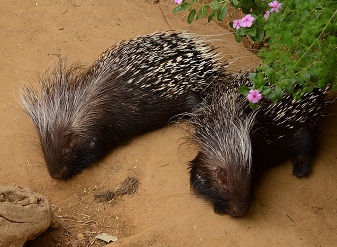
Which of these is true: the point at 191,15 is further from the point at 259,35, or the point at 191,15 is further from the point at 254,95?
the point at 254,95

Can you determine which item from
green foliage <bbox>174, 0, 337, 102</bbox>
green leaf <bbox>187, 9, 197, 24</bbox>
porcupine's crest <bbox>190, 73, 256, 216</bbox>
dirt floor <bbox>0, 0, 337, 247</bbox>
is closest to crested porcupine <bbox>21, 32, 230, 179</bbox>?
dirt floor <bbox>0, 0, 337, 247</bbox>

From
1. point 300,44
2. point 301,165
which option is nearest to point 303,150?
point 301,165

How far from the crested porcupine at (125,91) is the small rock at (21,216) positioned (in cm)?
62

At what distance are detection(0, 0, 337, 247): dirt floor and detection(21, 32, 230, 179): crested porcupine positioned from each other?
10 cm

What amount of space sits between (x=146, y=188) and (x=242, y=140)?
1.82 ft

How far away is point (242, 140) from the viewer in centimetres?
293

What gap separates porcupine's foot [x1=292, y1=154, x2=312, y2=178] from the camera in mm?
3113

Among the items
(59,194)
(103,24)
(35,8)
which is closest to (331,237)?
(59,194)

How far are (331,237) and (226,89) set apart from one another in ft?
3.14

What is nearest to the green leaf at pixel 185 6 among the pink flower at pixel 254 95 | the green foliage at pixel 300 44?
the green foliage at pixel 300 44

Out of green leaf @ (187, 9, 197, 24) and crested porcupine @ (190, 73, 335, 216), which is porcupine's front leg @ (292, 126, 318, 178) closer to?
crested porcupine @ (190, 73, 335, 216)

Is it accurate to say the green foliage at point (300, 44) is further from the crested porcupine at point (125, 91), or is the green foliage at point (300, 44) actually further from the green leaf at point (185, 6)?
the crested porcupine at point (125, 91)

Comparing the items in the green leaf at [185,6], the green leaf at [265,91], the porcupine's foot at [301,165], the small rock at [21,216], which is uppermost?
the green leaf at [185,6]

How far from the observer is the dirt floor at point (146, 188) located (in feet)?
9.23
